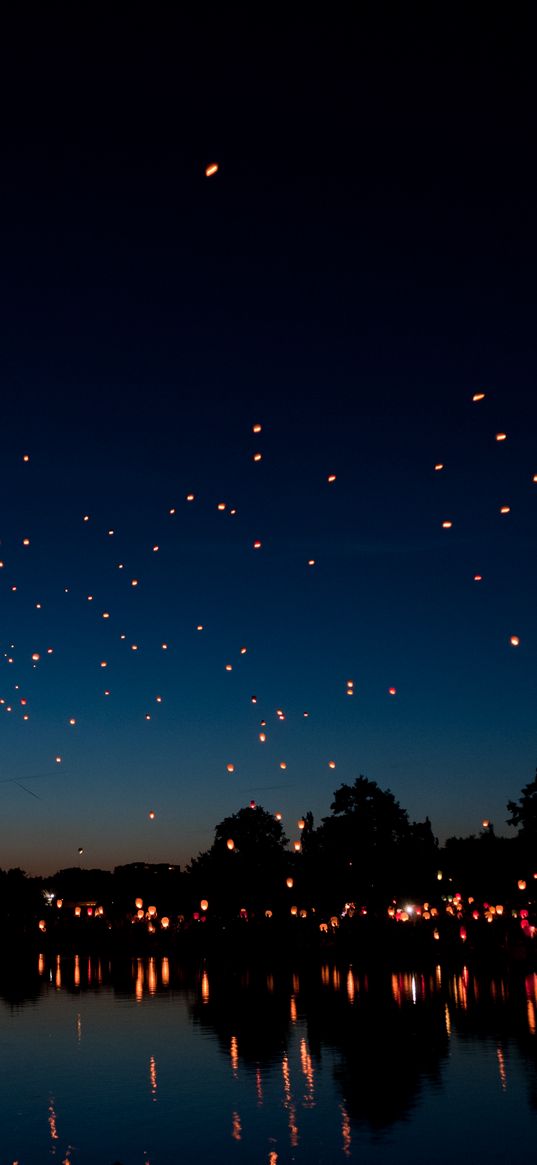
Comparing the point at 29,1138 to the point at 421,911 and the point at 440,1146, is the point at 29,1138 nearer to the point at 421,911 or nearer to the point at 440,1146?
the point at 440,1146

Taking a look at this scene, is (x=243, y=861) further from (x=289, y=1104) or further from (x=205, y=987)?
(x=289, y=1104)

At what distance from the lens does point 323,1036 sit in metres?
14.1

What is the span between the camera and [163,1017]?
17.4 meters

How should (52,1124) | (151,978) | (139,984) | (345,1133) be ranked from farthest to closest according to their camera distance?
(151,978) < (139,984) < (52,1124) < (345,1133)

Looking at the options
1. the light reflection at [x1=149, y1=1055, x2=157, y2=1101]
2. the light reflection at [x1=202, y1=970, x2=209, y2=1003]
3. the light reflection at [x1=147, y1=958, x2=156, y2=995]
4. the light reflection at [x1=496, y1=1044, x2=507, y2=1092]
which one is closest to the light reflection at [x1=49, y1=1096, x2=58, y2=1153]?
the light reflection at [x1=149, y1=1055, x2=157, y2=1101]

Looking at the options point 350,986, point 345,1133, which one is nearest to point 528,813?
point 350,986

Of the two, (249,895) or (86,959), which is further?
(249,895)

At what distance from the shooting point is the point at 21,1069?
12672mm

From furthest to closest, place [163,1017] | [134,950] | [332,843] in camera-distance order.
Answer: [332,843], [134,950], [163,1017]

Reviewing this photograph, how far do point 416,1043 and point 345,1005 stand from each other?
4.63 m

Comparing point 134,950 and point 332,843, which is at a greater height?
point 332,843

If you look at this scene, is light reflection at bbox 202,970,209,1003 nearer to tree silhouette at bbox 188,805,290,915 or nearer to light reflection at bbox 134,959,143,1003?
light reflection at bbox 134,959,143,1003

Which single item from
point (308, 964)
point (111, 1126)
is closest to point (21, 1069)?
point (111, 1126)

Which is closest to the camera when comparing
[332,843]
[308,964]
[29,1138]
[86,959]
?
[29,1138]
